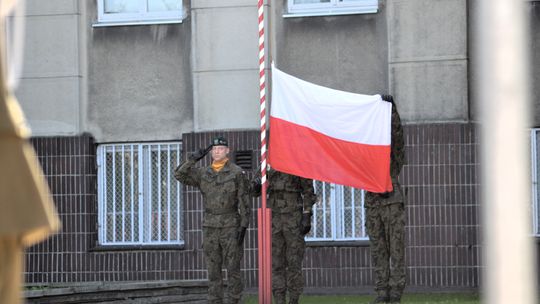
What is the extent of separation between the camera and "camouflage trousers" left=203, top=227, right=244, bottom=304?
45.3 ft

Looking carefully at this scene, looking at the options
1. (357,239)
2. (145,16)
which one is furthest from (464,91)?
(145,16)

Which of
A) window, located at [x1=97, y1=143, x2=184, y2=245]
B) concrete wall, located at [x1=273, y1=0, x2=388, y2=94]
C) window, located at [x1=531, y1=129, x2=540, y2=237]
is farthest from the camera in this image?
window, located at [x1=97, y1=143, x2=184, y2=245]

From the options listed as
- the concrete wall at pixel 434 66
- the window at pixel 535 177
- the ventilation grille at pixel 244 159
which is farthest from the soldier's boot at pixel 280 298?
the window at pixel 535 177

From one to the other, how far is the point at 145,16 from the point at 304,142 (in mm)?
5196

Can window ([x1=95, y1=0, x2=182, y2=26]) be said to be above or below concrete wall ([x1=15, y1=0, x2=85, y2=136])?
above

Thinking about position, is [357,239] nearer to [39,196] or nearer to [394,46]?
[394,46]

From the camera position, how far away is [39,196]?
4.52m

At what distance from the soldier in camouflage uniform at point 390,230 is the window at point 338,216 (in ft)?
11.3

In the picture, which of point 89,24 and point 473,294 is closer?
point 473,294

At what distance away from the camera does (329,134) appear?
547 inches

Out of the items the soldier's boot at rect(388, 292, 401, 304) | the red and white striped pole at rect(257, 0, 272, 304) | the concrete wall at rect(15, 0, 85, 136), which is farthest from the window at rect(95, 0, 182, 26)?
the soldier's boot at rect(388, 292, 401, 304)

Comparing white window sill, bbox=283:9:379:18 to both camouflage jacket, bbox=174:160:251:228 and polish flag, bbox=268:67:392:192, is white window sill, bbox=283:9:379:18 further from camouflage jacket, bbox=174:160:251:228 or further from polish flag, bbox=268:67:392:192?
camouflage jacket, bbox=174:160:251:228

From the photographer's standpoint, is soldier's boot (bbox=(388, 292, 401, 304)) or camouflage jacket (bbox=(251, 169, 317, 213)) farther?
camouflage jacket (bbox=(251, 169, 317, 213))

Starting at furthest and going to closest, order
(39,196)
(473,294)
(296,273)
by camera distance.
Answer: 1. (473,294)
2. (296,273)
3. (39,196)
